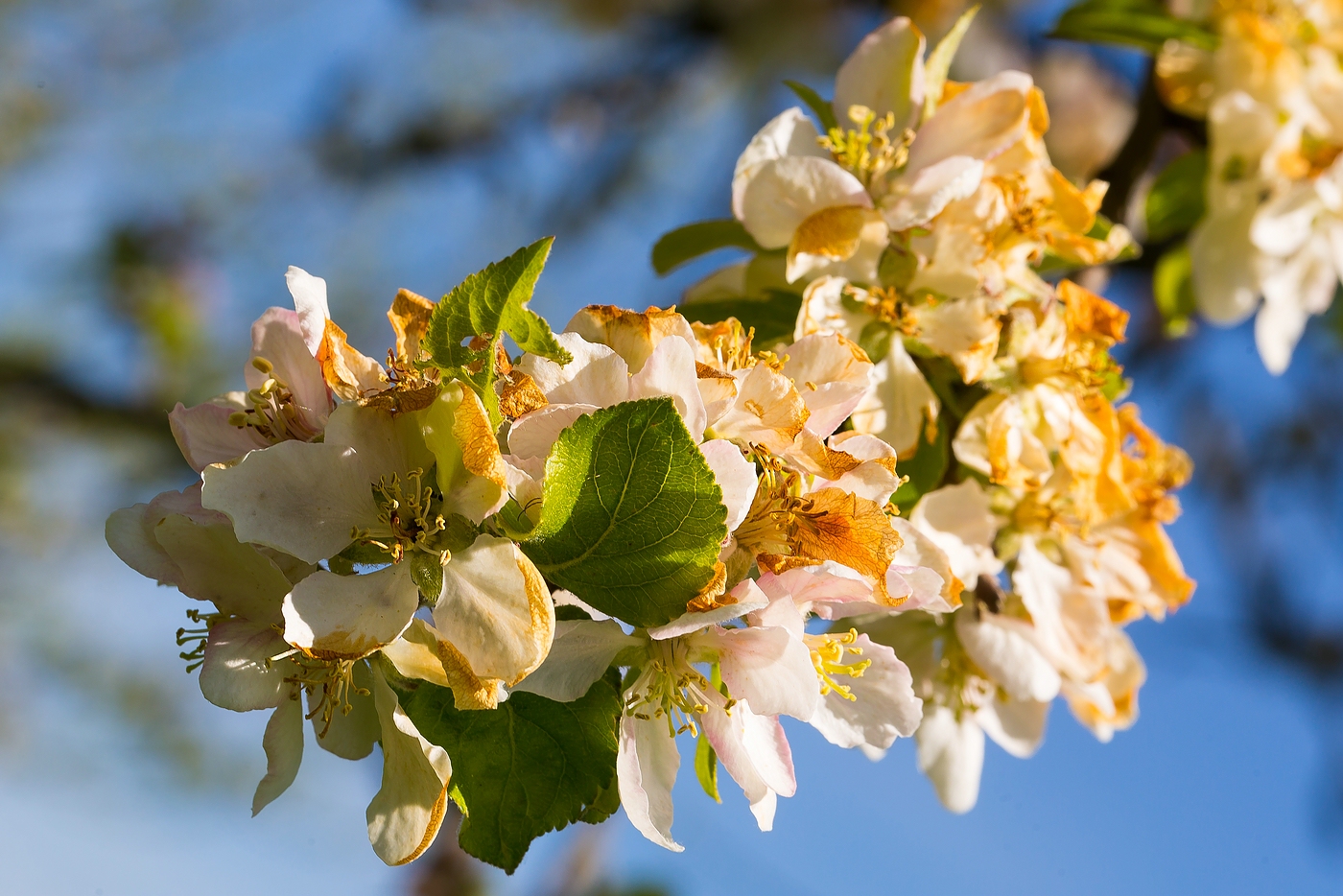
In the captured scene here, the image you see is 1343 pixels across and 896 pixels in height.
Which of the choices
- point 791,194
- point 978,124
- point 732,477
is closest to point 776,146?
point 791,194

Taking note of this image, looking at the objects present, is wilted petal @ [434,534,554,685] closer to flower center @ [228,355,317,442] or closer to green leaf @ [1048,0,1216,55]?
flower center @ [228,355,317,442]

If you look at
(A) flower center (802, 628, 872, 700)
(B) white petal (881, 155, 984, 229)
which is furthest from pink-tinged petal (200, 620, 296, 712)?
(B) white petal (881, 155, 984, 229)

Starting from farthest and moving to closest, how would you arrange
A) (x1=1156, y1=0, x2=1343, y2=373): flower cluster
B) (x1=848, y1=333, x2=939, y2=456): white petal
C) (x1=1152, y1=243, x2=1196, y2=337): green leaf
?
(x1=1152, y1=243, x2=1196, y2=337): green leaf
(x1=1156, y1=0, x2=1343, y2=373): flower cluster
(x1=848, y1=333, x2=939, y2=456): white petal

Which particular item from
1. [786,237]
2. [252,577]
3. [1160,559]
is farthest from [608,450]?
[1160,559]

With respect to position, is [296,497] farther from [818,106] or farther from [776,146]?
[818,106]

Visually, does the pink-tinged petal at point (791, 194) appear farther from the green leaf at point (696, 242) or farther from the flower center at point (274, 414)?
the flower center at point (274, 414)

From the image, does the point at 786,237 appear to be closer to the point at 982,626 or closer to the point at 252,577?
the point at 982,626

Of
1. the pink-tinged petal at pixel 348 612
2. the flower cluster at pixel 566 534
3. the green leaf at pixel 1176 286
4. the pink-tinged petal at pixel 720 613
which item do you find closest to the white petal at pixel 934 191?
the flower cluster at pixel 566 534
